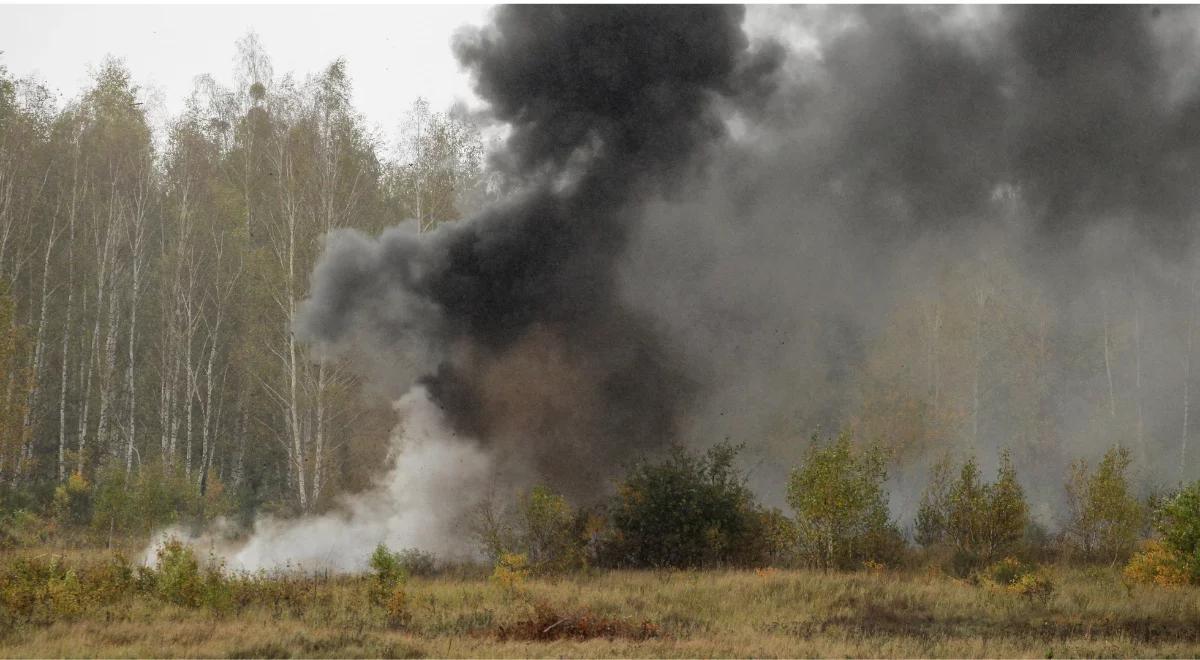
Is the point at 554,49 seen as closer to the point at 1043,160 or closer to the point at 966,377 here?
the point at 1043,160

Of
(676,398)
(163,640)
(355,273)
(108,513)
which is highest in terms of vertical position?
(355,273)

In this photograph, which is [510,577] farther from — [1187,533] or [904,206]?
[904,206]

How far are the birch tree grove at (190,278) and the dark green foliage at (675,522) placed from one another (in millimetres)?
11872

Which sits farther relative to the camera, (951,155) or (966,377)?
(966,377)

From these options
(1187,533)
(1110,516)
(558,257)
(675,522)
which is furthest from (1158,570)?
(558,257)

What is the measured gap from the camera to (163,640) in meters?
15.8

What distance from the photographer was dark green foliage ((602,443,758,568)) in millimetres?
25375

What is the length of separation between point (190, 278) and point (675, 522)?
22660 mm

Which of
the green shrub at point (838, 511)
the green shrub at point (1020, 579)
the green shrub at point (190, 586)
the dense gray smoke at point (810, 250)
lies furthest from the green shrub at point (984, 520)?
the green shrub at point (190, 586)

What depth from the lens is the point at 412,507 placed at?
2614 cm

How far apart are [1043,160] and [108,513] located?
3252cm

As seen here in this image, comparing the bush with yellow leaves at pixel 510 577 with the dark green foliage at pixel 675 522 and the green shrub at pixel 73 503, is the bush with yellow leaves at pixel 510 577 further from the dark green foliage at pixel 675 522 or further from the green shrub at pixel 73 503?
the green shrub at pixel 73 503

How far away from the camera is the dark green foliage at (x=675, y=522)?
25375 millimetres

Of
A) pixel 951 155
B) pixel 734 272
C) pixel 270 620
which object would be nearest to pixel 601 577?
pixel 270 620
